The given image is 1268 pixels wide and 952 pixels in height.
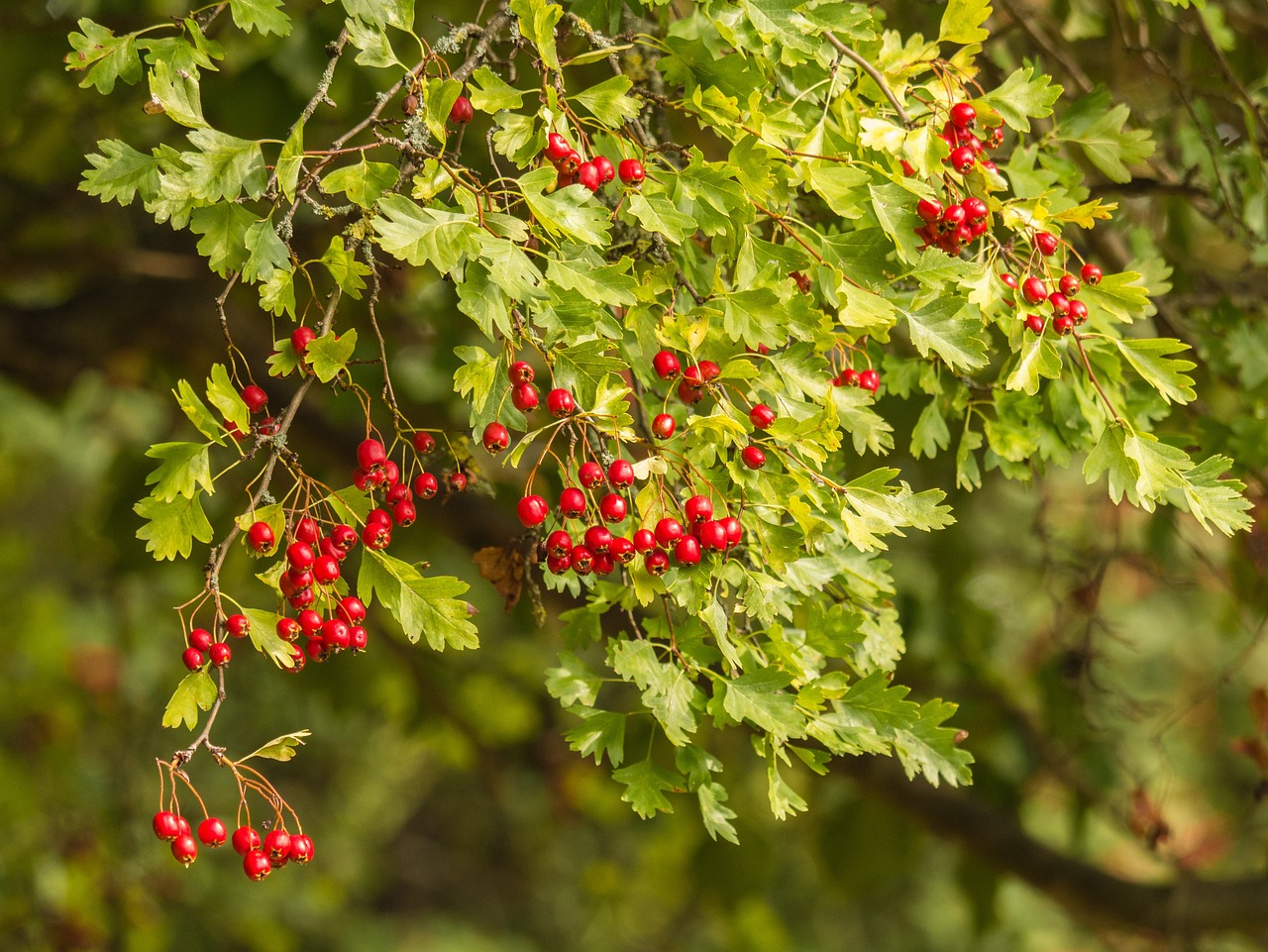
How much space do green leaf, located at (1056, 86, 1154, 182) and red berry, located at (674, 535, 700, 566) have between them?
623 mm

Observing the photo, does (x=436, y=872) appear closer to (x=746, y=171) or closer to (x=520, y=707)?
(x=520, y=707)

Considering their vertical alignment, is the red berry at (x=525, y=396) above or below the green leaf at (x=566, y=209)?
below

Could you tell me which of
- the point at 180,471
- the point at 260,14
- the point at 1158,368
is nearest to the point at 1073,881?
the point at 1158,368

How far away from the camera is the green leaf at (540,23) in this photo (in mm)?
845

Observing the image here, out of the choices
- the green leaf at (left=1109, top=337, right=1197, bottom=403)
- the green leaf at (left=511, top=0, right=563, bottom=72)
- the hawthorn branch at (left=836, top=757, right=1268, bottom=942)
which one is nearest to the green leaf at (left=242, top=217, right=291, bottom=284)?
the green leaf at (left=511, top=0, right=563, bottom=72)

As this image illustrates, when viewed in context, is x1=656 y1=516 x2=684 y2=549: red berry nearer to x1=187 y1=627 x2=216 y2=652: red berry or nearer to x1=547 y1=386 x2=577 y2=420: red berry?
x1=547 y1=386 x2=577 y2=420: red berry

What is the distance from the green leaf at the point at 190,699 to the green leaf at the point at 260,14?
52 centimetres

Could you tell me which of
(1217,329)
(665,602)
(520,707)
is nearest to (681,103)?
(665,602)

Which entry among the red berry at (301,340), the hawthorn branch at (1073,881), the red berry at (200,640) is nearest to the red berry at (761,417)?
the red berry at (301,340)

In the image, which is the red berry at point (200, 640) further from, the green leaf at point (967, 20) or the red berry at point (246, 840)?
the green leaf at point (967, 20)

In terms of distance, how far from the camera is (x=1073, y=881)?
216 centimetres

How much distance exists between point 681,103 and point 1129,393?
1.72ft

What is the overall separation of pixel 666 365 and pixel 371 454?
0.76 ft

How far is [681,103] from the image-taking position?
0.93 meters
